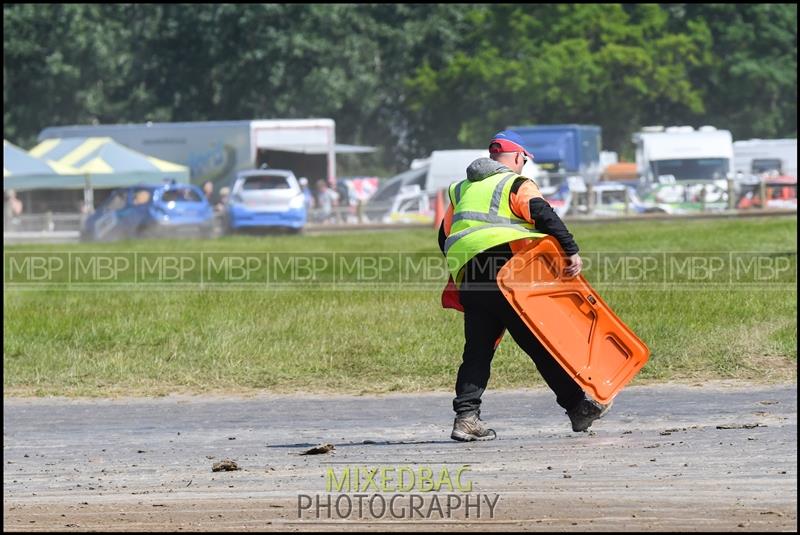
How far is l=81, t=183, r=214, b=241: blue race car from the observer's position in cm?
3531

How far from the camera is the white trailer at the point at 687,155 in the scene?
46688mm

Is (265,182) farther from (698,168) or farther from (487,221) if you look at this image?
(487,221)

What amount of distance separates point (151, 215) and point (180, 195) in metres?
1.21

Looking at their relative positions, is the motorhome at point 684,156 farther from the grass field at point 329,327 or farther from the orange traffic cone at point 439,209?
the grass field at point 329,327

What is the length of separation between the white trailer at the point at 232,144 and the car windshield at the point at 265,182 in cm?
1100

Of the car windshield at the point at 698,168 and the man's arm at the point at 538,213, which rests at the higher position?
the man's arm at the point at 538,213

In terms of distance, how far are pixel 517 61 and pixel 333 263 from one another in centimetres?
4709

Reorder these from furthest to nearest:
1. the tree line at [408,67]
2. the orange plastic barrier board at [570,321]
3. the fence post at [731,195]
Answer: the tree line at [408,67] < the fence post at [731,195] < the orange plastic barrier board at [570,321]

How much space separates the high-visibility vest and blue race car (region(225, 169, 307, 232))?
2815cm

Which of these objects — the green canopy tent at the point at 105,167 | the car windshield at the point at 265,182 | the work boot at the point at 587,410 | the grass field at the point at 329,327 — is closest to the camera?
the work boot at the point at 587,410

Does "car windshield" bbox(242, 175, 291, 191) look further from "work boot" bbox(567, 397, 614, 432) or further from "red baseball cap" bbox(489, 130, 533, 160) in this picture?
"work boot" bbox(567, 397, 614, 432)

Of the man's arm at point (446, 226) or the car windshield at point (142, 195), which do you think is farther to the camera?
the car windshield at point (142, 195)

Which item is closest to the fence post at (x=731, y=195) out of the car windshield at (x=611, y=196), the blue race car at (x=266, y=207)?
the car windshield at (x=611, y=196)

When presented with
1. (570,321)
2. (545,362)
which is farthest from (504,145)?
(545,362)
